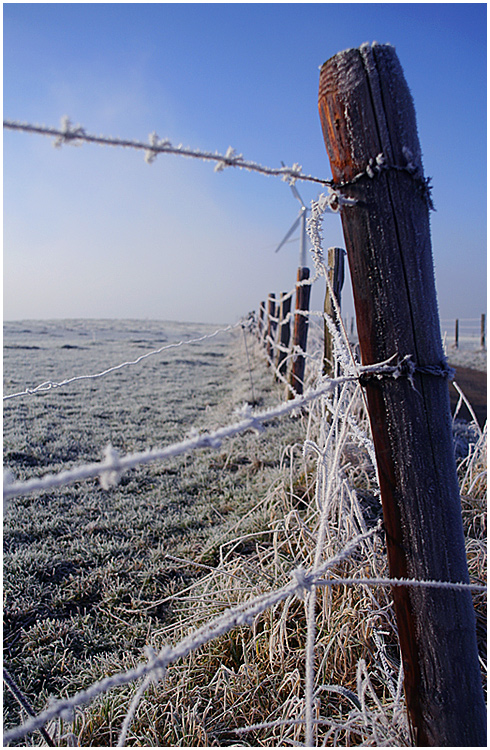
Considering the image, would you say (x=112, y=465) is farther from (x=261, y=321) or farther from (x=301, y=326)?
(x=261, y=321)

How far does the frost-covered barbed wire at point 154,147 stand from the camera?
0.83 meters

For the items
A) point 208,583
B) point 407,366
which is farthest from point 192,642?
point 208,583

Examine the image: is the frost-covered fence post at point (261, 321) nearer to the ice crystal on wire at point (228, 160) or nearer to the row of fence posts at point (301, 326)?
the row of fence posts at point (301, 326)

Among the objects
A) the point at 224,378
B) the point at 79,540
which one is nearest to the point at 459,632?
the point at 79,540

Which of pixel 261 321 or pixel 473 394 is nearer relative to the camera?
pixel 473 394

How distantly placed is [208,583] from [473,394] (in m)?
6.61

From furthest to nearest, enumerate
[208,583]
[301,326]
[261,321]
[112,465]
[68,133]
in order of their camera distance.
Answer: [261,321]
[301,326]
[208,583]
[68,133]
[112,465]

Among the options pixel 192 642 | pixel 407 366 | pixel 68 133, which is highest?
pixel 68 133

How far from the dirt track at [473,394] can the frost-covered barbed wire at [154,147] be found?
16.6 ft

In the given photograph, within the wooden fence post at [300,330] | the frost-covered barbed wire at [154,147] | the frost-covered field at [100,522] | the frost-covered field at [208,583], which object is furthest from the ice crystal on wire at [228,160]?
the wooden fence post at [300,330]

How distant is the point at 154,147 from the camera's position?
926 mm

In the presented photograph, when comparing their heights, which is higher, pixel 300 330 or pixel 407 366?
pixel 300 330

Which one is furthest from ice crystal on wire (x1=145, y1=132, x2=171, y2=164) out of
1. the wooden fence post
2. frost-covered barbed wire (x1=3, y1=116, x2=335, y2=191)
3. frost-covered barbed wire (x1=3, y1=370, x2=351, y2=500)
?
the wooden fence post

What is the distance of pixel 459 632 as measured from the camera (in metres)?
1.04
